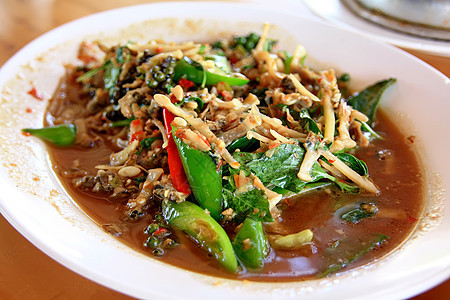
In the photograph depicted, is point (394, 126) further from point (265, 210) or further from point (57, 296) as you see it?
point (57, 296)

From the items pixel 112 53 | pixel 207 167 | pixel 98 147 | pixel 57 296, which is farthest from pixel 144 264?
pixel 112 53

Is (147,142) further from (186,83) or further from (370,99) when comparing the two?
(370,99)

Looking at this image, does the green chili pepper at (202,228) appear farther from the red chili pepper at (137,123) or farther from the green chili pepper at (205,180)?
the red chili pepper at (137,123)

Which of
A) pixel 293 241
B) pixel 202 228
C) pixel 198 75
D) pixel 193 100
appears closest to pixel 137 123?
pixel 193 100

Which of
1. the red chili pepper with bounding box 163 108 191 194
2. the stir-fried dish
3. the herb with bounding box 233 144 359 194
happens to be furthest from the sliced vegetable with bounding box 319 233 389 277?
the red chili pepper with bounding box 163 108 191 194

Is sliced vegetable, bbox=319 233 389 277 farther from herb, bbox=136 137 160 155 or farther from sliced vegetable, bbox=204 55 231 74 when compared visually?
sliced vegetable, bbox=204 55 231 74
